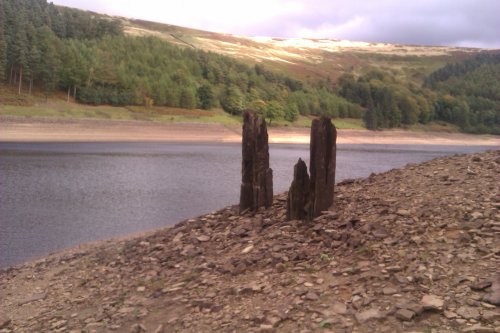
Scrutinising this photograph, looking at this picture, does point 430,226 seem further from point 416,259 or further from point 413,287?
point 413,287

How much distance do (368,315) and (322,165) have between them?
4.12m

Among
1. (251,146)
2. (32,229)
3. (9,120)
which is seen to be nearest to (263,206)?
(251,146)

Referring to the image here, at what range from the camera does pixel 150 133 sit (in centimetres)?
7631

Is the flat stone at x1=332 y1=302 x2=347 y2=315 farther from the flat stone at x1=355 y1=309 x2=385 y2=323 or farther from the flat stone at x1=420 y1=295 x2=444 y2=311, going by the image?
the flat stone at x1=420 y1=295 x2=444 y2=311

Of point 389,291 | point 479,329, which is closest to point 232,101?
point 389,291

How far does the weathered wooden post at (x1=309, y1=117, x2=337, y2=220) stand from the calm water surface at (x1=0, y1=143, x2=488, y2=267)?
843 centimetres

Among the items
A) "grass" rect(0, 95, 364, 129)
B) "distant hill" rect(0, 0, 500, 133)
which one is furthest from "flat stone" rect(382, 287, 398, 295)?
"distant hill" rect(0, 0, 500, 133)

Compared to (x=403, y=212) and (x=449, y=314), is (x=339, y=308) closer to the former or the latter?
(x=449, y=314)

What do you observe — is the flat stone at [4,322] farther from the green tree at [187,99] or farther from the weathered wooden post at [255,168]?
the green tree at [187,99]

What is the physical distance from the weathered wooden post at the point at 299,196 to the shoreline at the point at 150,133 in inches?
2221

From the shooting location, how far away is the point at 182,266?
8.97 metres

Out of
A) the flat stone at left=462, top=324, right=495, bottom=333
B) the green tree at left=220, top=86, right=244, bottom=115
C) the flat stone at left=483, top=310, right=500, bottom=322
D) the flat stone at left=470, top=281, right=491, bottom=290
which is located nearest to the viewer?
the flat stone at left=462, top=324, right=495, bottom=333

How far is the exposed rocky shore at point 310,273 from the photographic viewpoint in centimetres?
620

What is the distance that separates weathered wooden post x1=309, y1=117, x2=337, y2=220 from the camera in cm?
966
